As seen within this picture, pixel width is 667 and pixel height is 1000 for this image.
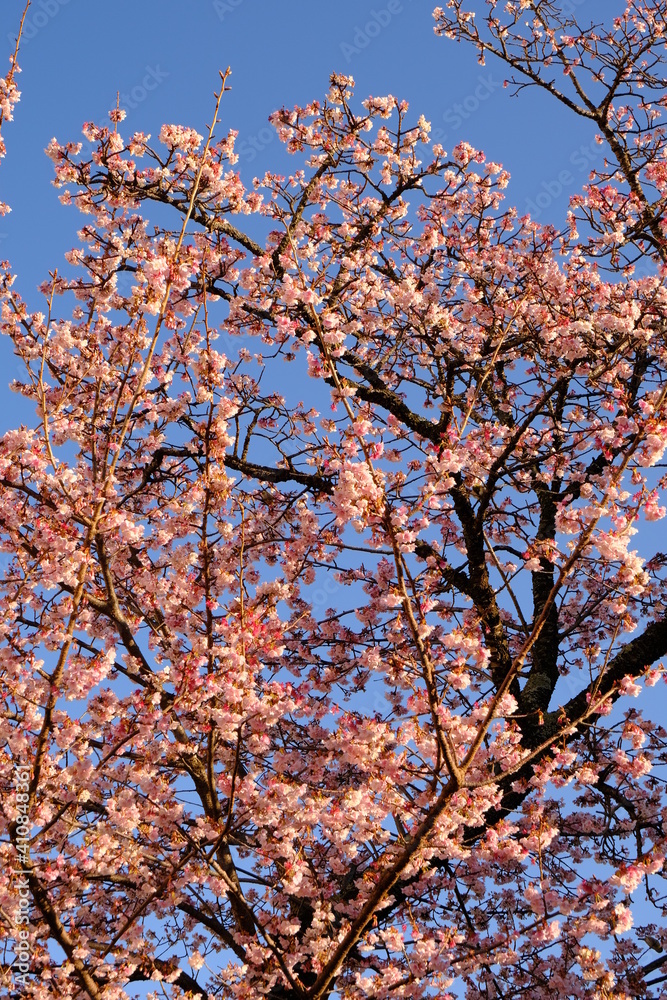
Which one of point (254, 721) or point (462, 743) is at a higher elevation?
point (254, 721)

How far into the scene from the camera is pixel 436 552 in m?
8.32

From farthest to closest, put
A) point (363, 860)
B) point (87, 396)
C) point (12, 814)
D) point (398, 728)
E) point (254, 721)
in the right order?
point (87, 396), point (363, 860), point (254, 721), point (398, 728), point (12, 814)

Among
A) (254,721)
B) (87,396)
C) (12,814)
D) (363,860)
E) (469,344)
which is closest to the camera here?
(12,814)

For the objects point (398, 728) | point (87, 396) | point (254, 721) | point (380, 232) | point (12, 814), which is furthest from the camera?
point (380, 232)

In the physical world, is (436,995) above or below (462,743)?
below

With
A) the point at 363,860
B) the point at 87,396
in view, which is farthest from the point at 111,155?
the point at 363,860

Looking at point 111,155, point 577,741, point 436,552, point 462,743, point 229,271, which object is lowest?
point 462,743

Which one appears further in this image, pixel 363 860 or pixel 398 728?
pixel 363 860

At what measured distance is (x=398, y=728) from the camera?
18.8 ft

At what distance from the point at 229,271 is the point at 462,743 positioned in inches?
200

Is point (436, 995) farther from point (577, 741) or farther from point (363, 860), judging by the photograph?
point (577, 741)

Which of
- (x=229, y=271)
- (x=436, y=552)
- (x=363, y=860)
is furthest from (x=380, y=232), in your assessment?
(x=363, y=860)

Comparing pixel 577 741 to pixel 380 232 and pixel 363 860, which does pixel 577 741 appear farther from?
pixel 380 232

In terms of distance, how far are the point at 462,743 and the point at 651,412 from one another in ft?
8.44
